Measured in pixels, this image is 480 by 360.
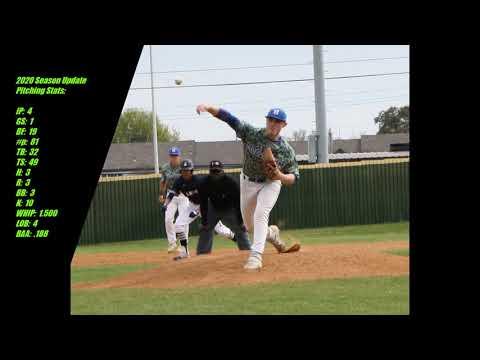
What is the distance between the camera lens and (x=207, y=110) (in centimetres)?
792

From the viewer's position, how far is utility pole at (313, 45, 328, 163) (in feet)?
60.5

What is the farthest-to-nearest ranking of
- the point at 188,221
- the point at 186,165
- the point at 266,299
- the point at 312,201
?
1. the point at 312,201
2. the point at 188,221
3. the point at 186,165
4. the point at 266,299

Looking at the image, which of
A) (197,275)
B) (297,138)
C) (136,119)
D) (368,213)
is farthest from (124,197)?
(136,119)

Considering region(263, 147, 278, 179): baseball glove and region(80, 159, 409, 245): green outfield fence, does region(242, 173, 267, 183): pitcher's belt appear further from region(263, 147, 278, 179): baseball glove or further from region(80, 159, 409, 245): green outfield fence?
region(80, 159, 409, 245): green outfield fence

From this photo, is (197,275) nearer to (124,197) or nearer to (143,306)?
(143,306)

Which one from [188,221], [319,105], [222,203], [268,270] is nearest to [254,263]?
[268,270]

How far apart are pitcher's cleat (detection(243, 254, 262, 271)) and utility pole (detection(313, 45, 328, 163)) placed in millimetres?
10897

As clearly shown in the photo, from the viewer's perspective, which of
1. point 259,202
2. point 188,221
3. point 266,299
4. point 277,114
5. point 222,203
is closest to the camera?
point 266,299

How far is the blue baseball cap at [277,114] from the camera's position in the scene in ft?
26.8

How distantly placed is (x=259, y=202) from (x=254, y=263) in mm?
733

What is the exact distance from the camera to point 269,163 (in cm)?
820

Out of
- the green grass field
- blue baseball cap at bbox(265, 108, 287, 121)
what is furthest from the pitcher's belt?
the green grass field

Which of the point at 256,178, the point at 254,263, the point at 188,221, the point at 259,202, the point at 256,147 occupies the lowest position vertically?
the point at 254,263

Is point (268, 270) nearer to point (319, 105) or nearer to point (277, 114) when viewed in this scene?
point (277, 114)
